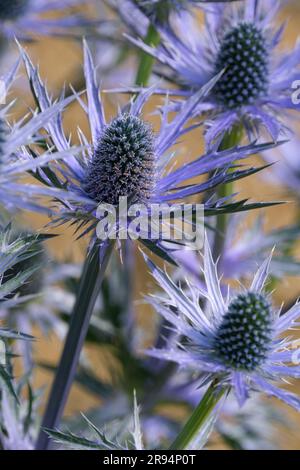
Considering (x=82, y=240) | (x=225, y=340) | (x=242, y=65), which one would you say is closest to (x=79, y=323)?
(x=225, y=340)

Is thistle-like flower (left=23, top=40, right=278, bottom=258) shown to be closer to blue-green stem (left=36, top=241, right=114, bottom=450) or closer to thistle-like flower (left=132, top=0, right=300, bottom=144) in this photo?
blue-green stem (left=36, top=241, right=114, bottom=450)

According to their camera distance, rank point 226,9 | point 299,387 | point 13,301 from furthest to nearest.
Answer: point 299,387, point 226,9, point 13,301

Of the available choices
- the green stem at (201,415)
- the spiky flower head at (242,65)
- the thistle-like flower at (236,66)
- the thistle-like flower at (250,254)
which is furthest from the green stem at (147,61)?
the green stem at (201,415)

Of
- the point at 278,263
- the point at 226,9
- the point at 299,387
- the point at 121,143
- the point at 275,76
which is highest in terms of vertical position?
the point at 226,9

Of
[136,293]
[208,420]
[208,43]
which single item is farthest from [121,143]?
[136,293]

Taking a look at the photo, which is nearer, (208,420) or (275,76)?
(208,420)

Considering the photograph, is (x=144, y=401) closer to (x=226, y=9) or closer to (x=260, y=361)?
(x=260, y=361)

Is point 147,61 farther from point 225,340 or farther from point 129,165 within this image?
point 225,340

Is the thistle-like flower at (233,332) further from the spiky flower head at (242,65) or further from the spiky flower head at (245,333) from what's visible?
the spiky flower head at (242,65)

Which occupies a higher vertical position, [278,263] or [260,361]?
[278,263]
